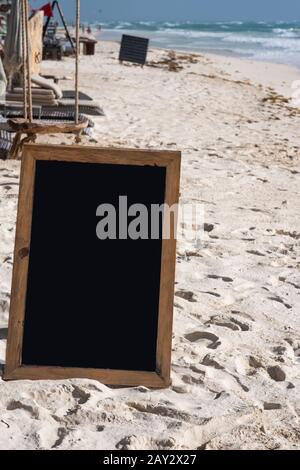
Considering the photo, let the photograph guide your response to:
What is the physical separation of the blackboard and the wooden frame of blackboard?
16690mm

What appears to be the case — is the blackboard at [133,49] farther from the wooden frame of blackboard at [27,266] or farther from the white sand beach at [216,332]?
the wooden frame of blackboard at [27,266]

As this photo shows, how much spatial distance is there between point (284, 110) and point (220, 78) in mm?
5861

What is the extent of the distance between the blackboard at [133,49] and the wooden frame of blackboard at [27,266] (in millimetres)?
16690

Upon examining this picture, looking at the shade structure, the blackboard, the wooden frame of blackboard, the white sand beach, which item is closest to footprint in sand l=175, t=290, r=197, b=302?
the white sand beach

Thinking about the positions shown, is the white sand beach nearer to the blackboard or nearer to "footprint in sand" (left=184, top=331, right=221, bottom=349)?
"footprint in sand" (left=184, top=331, right=221, bottom=349)

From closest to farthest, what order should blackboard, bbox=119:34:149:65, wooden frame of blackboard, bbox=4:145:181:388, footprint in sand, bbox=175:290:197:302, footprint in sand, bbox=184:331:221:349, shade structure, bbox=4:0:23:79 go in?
wooden frame of blackboard, bbox=4:145:181:388
footprint in sand, bbox=184:331:221:349
footprint in sand, bbox=175:290:197:302
shade structure, bbox=4:0:23:79
blackboard, bbox=119:34:149:65

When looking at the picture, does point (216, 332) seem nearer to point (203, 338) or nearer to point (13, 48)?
point (203, 338)

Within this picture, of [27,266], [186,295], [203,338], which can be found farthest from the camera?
[186,295]

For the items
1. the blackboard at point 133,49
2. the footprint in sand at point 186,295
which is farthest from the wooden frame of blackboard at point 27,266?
the blackboard at point 133,49

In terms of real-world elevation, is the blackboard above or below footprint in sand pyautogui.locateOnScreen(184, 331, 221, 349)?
above

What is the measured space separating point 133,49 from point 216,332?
54.9 feet

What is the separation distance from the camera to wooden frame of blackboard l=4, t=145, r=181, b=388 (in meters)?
2.85

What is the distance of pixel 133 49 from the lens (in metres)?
19.4

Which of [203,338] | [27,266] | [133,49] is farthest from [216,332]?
[133,49]
